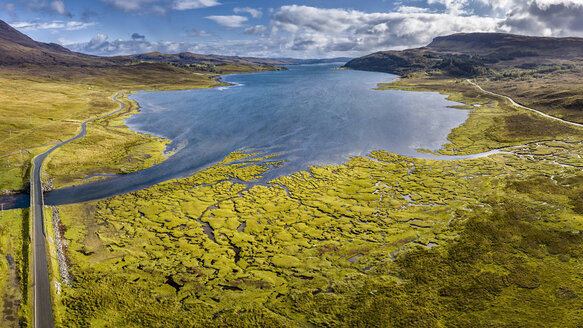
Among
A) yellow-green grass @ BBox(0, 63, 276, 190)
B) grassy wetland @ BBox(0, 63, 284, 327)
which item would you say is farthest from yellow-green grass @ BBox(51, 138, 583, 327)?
yellow-green grass @ BBox(0, 63, 276, 190)

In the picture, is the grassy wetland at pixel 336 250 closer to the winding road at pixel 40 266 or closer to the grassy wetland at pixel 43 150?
the winding road at pixel 40 266

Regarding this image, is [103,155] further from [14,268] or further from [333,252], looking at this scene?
[333,252]

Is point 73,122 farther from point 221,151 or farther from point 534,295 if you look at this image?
point 534,295

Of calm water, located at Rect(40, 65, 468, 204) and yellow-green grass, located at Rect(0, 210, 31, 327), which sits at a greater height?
calm water, located at Rect(40, 65, 468, 204)

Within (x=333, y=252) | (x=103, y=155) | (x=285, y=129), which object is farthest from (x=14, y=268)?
(x=285, y=129)

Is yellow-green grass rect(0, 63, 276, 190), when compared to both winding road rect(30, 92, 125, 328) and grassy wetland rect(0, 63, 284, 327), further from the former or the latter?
winding road rect(30, 92, 125, 328)

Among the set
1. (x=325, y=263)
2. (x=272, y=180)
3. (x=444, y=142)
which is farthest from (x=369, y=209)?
(x=444, y=142)

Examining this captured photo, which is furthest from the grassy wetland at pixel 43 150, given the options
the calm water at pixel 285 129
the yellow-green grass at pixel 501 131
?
the yellow-green grass at pixel 501 131
